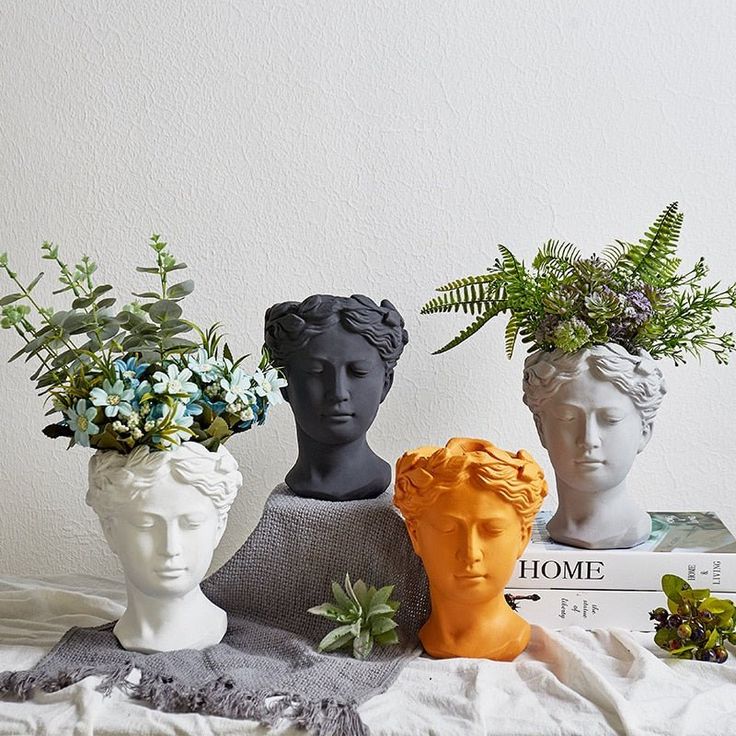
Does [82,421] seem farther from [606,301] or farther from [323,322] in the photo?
[606,301]

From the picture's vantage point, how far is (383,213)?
6.83ft

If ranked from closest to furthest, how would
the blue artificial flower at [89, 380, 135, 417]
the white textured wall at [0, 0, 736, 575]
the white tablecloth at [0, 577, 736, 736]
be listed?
the white tablecloth at [0, 577, 736, 736] → the blue artificial flower at [89, 380, 135, 417] → the white textured wall at [0, 0, 736, 575]

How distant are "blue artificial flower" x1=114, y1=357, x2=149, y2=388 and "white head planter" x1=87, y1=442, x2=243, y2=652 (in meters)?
0.10

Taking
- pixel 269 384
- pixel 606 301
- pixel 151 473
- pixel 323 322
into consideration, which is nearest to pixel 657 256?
pixel 606 301

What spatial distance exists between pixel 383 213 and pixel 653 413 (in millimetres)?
691

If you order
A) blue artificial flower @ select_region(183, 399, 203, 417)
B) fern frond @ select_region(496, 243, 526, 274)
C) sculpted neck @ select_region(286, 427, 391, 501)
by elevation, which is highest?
fern frond @ select_region(496, 243, 526, 274)

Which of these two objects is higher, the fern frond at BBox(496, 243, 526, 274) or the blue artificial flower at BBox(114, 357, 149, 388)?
the fern frond at BBox(496, 243, 526, 274)

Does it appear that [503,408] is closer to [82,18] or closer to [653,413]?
[653,413]

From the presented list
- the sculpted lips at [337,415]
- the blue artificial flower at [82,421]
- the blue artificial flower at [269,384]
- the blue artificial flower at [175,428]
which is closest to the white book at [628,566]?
the sculpted lips at [337,415]

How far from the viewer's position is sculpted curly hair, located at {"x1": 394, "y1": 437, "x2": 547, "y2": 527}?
149 cm

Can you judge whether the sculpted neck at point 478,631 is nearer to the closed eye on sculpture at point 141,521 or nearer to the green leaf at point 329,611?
the green leaf at point 329,611

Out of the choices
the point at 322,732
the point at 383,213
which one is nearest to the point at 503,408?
the point at 383,213

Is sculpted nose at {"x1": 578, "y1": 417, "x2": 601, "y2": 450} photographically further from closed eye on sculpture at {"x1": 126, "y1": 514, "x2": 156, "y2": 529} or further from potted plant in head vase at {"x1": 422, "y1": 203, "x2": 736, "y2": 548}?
closed eye on sculpture at {"x1": 126, "y1": 514, "x2": 156, "y2": 529}

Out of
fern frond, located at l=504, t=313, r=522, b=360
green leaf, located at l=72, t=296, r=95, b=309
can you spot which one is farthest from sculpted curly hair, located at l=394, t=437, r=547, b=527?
green leaf, located at l=72, t=296, r=95, b=309
